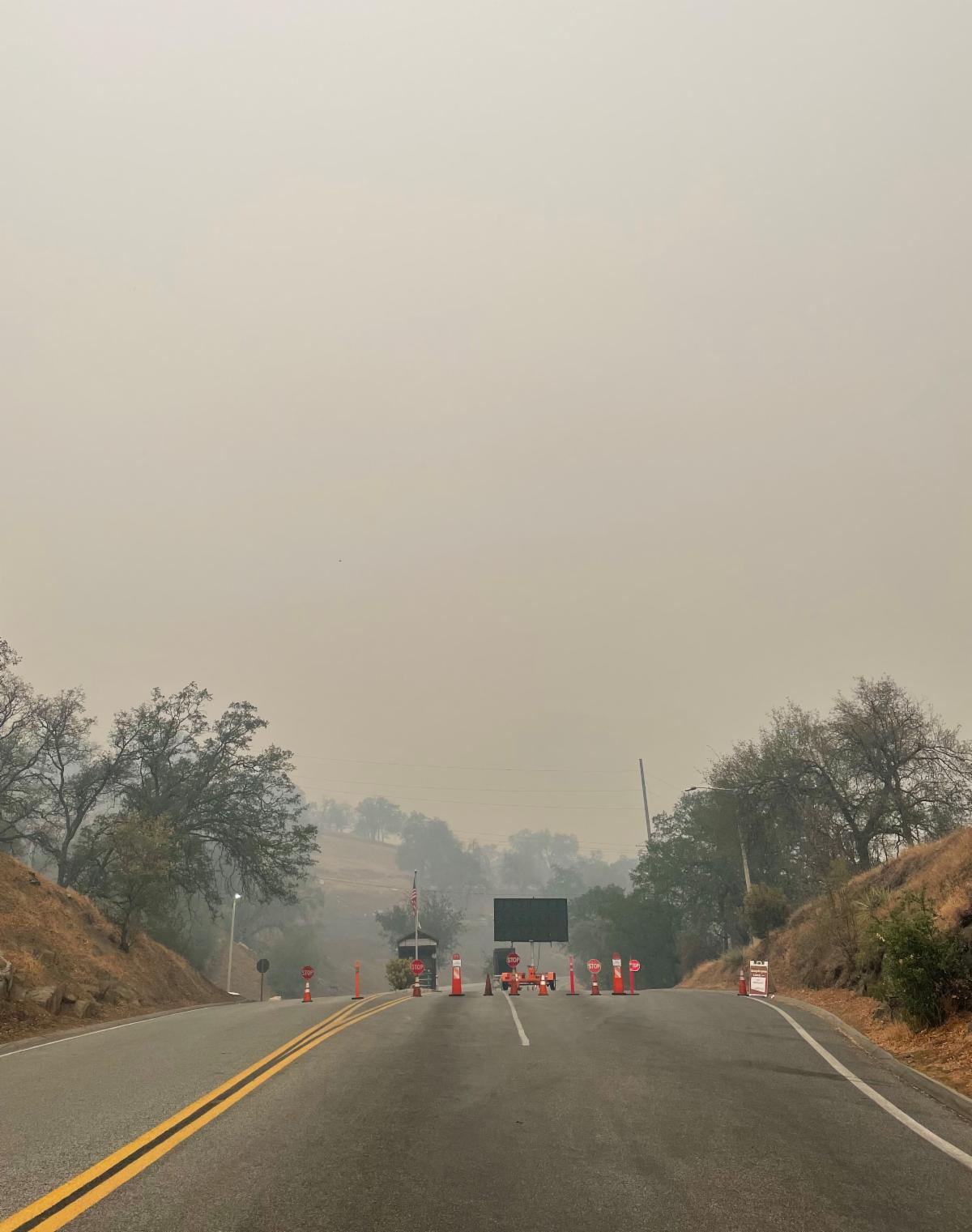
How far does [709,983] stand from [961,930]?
118 ft

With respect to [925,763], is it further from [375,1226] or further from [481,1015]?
[375,1226]

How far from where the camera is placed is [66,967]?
84.8 feet

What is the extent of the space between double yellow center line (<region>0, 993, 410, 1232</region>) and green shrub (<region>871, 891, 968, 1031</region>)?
927cm

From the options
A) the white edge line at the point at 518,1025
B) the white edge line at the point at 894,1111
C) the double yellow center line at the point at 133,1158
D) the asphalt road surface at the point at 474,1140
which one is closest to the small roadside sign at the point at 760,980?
the white edge line at the point at 518,1025

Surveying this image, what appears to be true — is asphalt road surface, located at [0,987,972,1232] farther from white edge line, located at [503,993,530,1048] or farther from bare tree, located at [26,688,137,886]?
bare tree, located at [26,688,137,886]

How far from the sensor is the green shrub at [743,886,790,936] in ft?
135

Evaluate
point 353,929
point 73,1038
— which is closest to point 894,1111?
point 73,1038

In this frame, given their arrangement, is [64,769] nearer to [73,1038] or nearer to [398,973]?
[398,973]

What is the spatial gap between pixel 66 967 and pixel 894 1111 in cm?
2430

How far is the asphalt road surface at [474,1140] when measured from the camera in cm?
555

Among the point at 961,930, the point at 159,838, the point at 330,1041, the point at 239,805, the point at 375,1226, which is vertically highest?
the point at 239,805

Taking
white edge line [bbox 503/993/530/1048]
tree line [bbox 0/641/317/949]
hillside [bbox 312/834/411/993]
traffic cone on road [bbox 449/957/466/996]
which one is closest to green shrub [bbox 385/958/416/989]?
tree line [bbox 0/641/317/949]

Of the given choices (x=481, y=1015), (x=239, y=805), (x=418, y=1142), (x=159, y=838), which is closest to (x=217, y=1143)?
(x=418, y=1142)

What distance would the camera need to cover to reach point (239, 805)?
46.4 m
